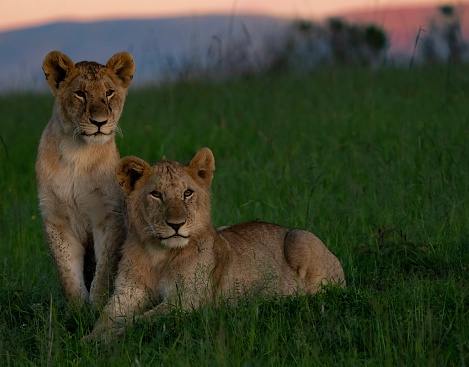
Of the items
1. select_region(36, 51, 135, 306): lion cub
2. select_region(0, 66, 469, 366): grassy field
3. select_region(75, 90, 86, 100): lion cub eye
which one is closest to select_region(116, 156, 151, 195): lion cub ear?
select_region(36, 51, 135, 306): lion cub

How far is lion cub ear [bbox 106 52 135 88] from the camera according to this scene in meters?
5.53

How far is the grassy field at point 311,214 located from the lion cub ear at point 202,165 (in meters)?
0.78

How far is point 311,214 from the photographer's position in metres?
6.81

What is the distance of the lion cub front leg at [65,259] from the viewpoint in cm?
537

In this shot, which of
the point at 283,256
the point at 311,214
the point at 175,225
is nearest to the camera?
the point at 175,225

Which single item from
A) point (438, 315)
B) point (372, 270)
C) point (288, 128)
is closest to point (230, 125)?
point (288, 128)

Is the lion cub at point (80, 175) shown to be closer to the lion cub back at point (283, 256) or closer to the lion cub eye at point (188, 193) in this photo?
the lion cub eye at point (188, 193)

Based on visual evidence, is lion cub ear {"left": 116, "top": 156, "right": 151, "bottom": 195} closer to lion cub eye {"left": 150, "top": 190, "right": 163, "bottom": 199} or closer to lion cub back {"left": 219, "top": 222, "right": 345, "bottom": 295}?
lion cub eye {"left": 150, "top": 190, "right": 163, "bottom": 199}

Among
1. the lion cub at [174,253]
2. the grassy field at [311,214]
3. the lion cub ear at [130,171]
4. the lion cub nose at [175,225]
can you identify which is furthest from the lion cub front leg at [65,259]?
the lion cub nose at [175,225]

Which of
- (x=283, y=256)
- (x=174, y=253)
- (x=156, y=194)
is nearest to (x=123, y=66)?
(x=156, y=194)

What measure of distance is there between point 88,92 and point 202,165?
0.77 m

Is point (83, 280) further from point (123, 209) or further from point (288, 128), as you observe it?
point (288, 128)

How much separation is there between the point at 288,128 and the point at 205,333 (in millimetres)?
Answer: 5600

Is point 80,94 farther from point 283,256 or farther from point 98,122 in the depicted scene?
point 283,256
